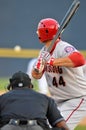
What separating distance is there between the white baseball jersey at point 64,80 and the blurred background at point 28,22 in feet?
37.6

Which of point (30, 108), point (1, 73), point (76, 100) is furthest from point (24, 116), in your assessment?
point (1, 73)

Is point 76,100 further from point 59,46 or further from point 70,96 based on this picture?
point 59,46

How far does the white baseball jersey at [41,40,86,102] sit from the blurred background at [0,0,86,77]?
37.6ft

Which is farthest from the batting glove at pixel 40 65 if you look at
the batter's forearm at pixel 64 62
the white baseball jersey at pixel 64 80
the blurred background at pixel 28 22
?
the blurred background at pixel 28 22

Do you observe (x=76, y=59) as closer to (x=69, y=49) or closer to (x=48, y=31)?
(x=69, y=49)

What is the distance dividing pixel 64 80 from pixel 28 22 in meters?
12.5

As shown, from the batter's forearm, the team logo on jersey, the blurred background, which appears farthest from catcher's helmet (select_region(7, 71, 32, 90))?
the blurred background

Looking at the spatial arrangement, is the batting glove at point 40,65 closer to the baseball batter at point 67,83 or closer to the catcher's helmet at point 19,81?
the baseball batter at point 67,83

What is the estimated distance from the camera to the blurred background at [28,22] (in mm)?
17984

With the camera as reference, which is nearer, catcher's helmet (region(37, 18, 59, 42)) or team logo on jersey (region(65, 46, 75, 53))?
team logo on jersey (region(65, 46, 75, 53))

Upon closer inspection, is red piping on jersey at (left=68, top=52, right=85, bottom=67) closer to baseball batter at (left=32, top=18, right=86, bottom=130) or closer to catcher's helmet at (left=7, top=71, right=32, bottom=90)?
baseball batter at (left=32, top=18, right=86, bottom=130)

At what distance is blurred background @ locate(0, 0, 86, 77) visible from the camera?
17984 millimetres

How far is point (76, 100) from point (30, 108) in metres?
1.87

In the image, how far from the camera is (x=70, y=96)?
6086 mm
